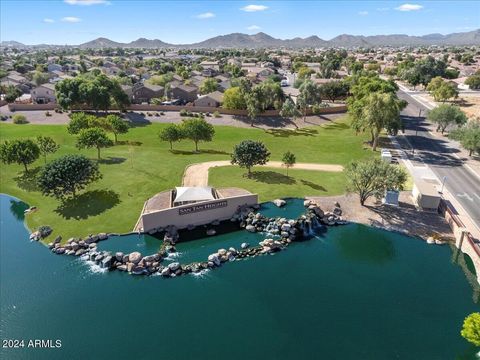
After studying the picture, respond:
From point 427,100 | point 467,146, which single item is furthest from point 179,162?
point 427,100

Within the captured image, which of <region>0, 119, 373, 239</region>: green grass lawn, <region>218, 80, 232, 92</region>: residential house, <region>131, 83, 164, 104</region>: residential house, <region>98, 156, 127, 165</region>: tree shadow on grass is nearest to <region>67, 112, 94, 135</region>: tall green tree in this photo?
<region>0, 119, 373, 239</region>: green grass lawn

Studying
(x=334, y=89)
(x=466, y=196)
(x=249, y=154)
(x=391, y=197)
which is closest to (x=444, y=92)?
(x=334, y=89)

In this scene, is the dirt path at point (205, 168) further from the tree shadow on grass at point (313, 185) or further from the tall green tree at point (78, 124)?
the tall green tree at point (78, 124)

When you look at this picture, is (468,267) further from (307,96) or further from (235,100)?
(235,100)

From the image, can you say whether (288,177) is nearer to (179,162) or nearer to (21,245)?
(179,162)

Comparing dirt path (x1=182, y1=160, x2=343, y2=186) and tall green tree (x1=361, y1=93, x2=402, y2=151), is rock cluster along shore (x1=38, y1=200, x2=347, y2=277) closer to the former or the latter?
dirt path (x1=182, y1=160, x2=343, y2=186)
